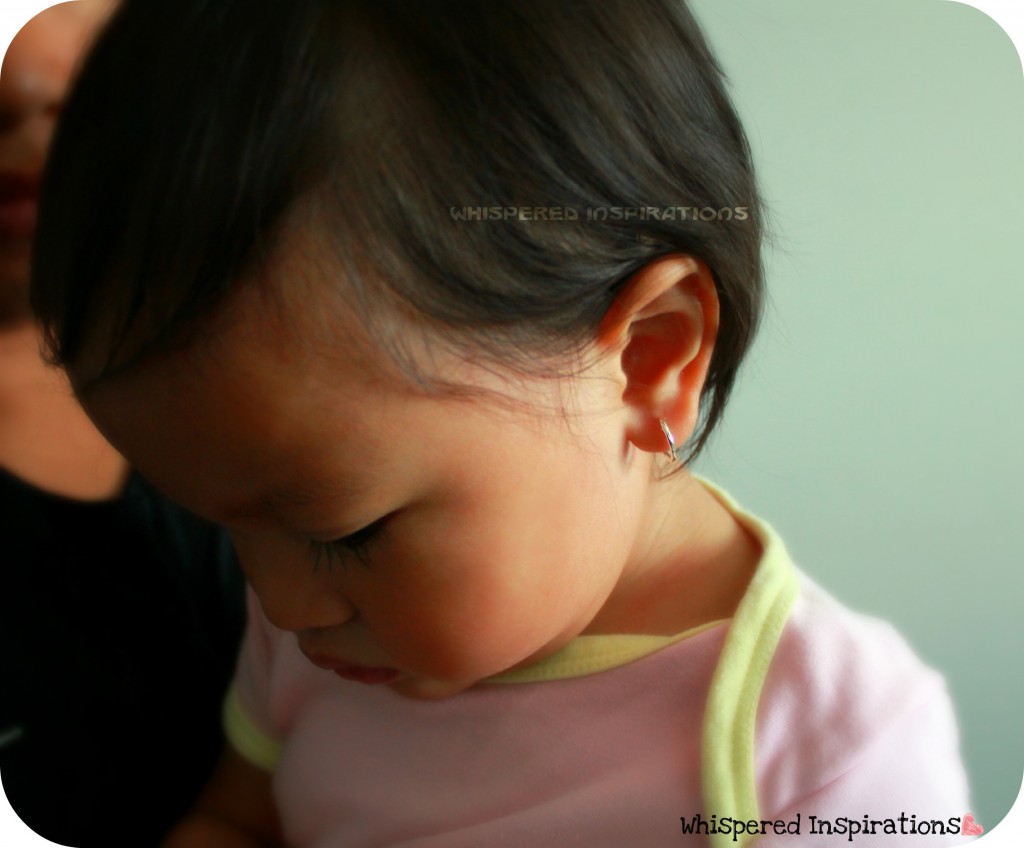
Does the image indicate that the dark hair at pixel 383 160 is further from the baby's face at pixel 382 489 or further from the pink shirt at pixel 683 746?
the pink shirt at pixel 683 746

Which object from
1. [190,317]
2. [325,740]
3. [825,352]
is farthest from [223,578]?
[825,352]

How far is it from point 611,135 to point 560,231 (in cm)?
4

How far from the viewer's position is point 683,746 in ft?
1.48

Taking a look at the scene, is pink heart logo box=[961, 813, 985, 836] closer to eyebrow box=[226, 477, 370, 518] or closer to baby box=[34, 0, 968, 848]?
baby box=[34, 0, 968, 848]

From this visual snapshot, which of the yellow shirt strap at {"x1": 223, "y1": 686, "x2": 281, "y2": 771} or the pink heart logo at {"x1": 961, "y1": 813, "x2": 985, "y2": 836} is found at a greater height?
the pink heart logo at {"x1": 961, "y1": 813, "x2": 985, "y2": 836}

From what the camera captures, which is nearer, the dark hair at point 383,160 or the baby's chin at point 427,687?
the dark hair at point 383,160

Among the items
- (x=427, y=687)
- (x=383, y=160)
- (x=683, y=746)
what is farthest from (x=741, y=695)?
(x=383, y=160)

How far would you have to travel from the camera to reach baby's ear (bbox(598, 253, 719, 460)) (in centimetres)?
41

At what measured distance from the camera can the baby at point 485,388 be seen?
0.36 meters

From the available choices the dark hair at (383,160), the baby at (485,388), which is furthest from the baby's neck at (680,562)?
the dark hair at (383,160)

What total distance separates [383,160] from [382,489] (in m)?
0.13

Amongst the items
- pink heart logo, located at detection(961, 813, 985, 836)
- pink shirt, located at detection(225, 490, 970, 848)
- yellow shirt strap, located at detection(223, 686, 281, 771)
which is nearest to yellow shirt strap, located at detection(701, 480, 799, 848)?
pink shirt, located at detection(225, 490, 970, 848)

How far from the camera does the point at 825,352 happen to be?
1.49ft

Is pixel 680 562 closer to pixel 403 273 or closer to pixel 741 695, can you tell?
pixel 741 695
